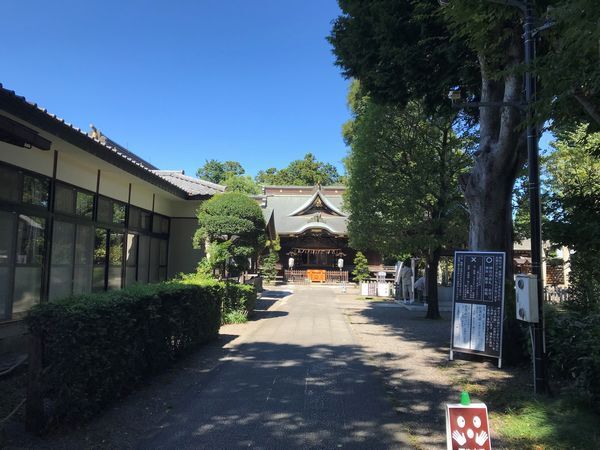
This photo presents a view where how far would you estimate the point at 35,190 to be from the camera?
8.74 m

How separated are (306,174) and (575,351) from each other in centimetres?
5924

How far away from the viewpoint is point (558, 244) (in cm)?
762

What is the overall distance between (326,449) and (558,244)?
5485 millimetres

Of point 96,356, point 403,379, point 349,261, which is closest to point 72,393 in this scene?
point 96,356

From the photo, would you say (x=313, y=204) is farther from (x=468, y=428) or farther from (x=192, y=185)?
(x=468, y=428)

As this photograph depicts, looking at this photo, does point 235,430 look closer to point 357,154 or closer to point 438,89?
point 438,89

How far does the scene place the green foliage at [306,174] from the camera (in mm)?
64312

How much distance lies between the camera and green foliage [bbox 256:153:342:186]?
64.3m

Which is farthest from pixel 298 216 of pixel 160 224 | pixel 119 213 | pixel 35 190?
pixel 35 190

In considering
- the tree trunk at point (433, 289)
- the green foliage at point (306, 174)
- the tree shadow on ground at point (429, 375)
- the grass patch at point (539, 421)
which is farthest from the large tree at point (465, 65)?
the green foliage at point (306, 174)

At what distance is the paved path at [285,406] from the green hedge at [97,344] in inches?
28.0

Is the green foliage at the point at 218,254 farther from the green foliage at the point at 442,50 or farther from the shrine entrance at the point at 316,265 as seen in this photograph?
the shrine entrance at the point at 316,265

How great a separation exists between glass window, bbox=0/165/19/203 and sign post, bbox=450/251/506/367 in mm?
7963

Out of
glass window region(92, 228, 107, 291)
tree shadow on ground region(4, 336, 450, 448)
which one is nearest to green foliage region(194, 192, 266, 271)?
glass window region(92, 228, 107, 291)
